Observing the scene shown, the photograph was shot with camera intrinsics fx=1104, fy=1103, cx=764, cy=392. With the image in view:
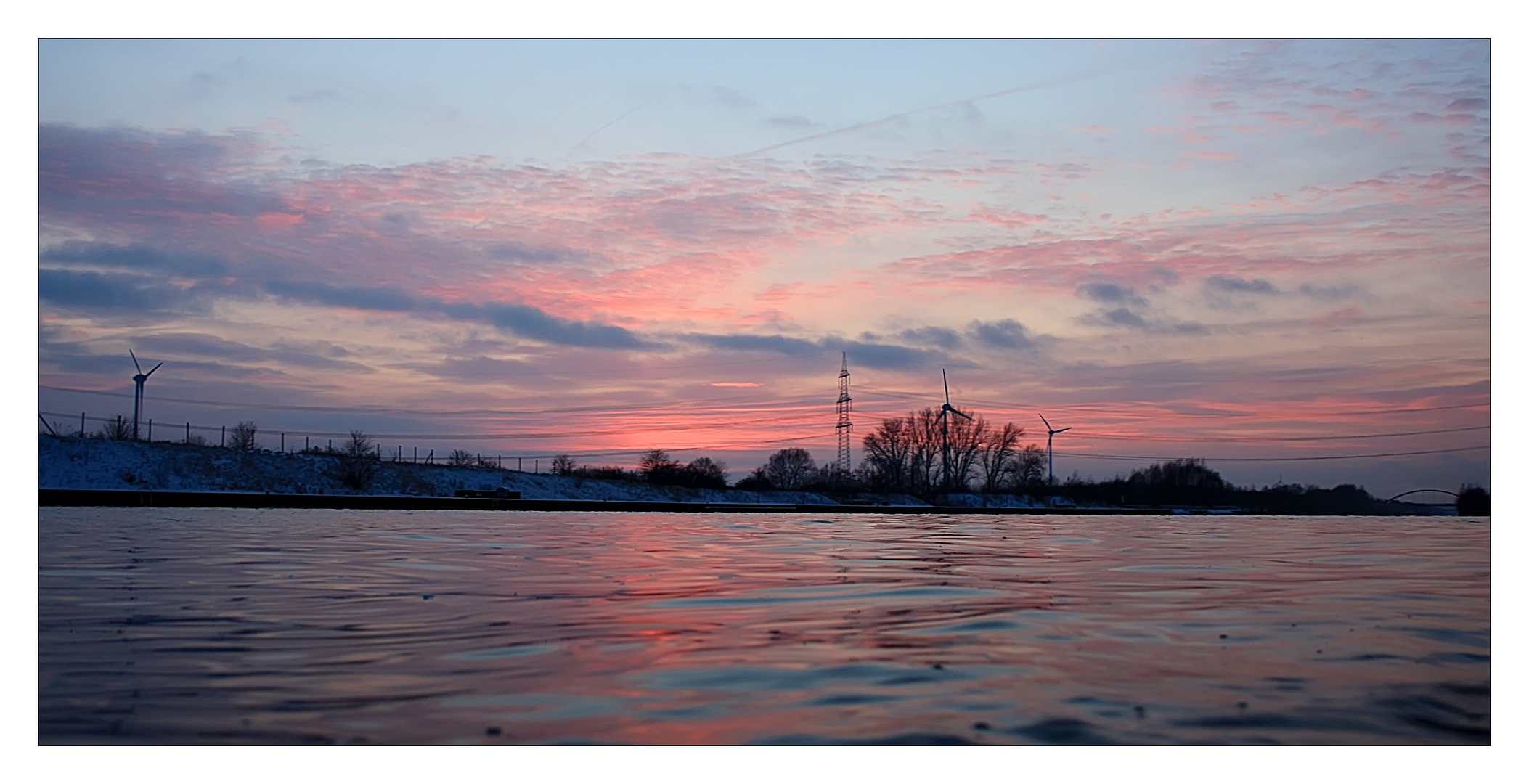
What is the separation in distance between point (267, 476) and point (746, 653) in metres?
98.9

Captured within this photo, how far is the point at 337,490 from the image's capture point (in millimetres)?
99125

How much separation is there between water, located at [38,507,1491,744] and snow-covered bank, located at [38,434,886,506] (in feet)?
239

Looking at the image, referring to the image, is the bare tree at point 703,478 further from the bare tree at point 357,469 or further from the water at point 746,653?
the water at point 746,653

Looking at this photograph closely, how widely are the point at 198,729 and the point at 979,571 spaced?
542 inches

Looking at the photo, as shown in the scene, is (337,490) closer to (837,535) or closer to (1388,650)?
(837,535)

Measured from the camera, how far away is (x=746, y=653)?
30.2ft

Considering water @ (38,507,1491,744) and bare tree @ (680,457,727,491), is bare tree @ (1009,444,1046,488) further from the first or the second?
water @ (38,507,1491,744)

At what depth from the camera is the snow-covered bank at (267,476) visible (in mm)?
A: 84500

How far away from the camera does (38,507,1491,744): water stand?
6.70 meters

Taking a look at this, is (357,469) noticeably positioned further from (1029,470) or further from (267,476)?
(1029,470)

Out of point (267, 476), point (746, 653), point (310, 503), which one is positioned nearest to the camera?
point (746, 653)

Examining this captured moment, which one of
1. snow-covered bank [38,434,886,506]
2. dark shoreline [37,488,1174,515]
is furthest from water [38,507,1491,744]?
snow-covered bank [38,434,886,506]

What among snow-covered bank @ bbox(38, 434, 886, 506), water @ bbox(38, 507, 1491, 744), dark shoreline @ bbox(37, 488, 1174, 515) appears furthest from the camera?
snow-covered bank @ bbox(38, 434, 886, 506)

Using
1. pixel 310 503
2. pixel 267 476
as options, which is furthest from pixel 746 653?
pixel 267 476
